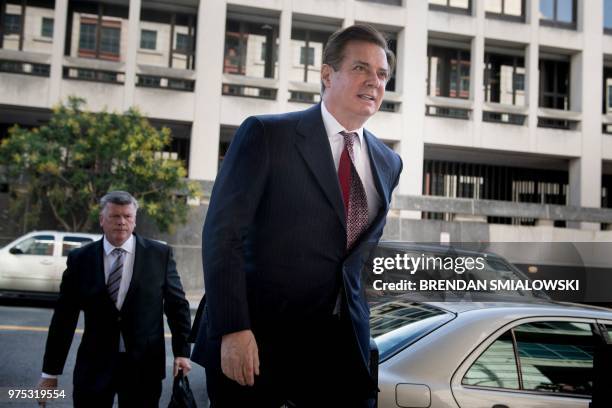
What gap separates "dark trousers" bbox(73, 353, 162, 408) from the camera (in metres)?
3.47

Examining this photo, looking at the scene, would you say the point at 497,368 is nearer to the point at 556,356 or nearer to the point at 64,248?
the point at 556,356

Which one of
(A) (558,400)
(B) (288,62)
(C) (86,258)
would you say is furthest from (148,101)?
(A) (558,400)

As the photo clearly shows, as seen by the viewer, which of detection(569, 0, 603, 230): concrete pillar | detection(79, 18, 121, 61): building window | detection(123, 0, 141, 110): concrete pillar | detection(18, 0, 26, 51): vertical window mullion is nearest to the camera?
detection(123, 0, 141, 110): concrete pillar

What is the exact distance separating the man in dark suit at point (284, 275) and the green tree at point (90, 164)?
49.2ft

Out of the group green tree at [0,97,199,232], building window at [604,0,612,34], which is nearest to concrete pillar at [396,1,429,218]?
building window at [604,0,612,34]

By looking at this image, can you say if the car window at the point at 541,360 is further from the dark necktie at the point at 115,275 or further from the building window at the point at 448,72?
the building window at the point at 448,72

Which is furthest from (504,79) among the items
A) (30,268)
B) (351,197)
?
(351,197)

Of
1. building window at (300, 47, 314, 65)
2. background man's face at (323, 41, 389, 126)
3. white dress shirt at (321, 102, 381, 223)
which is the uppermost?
building window at (300, 47, 314, 65)

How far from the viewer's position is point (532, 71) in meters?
24.4

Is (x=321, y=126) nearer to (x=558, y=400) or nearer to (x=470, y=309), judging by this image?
(x=470, y=309)

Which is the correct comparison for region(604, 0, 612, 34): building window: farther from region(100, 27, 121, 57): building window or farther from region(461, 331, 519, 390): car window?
region(461, 331, 519, 390): car window

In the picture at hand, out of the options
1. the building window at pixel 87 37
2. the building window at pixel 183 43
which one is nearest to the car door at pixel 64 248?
the building window at pixel 87 37

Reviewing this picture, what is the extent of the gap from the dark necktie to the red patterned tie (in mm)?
1985

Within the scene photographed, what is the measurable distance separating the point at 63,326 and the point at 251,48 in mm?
21667
